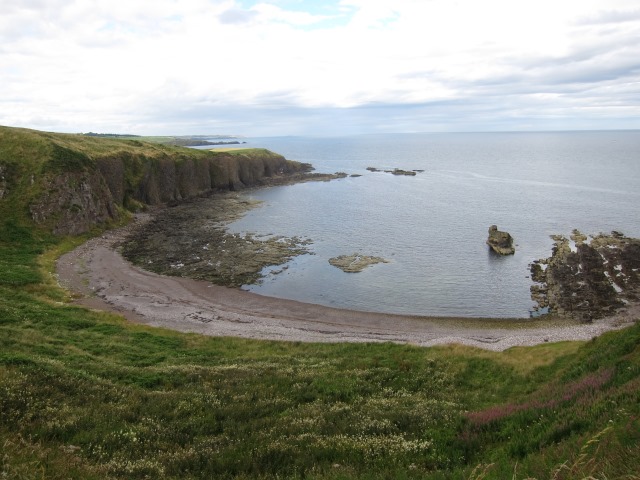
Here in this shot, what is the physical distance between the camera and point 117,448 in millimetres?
13297

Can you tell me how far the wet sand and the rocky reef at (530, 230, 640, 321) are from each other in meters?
3.04

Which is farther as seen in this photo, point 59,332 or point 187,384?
point 59,332

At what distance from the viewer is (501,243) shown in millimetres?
71312

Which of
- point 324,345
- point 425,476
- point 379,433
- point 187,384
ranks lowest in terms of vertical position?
point 324,345

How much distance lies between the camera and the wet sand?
40.9 metres

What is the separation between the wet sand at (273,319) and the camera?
134 feet

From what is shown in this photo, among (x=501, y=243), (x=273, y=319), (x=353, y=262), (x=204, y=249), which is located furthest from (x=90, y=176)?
(x=501, y=243)

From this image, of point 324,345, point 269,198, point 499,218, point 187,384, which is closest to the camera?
point 187,384

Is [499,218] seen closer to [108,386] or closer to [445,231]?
[445,231]

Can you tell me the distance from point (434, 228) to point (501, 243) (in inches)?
666

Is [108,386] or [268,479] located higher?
[268,479]

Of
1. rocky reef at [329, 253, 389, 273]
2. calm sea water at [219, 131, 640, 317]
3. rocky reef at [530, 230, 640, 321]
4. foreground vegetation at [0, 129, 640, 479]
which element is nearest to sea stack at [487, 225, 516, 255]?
calm sea water at [219, 131, 640, 317]

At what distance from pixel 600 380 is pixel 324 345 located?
2117cm

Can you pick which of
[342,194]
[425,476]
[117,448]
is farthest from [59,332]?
[342,194]
